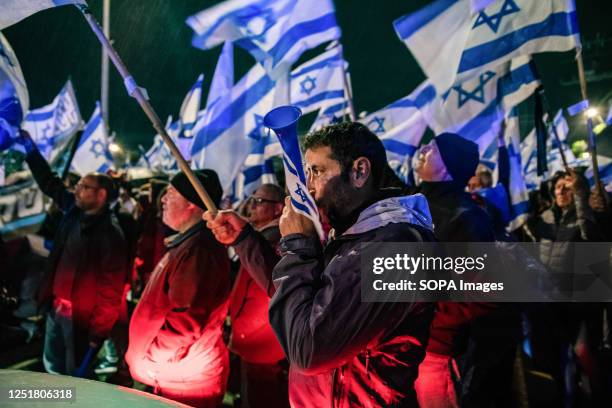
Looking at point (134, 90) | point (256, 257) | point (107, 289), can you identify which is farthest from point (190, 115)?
point (256, 257)

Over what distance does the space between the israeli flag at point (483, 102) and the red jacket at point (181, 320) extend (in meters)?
3.46

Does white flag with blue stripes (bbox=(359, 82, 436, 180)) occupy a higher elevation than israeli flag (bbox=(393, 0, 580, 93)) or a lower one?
lower

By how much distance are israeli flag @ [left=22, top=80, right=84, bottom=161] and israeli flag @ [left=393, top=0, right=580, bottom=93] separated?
4905mm

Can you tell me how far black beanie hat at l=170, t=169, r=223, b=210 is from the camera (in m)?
3.17

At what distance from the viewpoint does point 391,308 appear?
1430 mm

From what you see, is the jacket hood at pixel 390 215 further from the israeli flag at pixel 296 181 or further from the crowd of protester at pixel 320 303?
the israeli flag at pixel 296 181

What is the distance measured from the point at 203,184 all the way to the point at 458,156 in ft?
6.58

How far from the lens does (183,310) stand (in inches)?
110

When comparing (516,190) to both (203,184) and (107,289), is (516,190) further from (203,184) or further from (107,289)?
(107,289)

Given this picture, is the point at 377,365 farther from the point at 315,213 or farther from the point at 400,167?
the point at 400,167

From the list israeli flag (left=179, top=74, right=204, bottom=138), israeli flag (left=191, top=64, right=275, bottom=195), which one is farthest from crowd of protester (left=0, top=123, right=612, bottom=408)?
israeli flag (left=179, top=74, right=204, bottom=138)

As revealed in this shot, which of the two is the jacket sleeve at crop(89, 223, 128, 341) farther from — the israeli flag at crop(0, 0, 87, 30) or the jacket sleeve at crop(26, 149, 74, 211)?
the israeli flag at crop(0, 0, 87, 30)

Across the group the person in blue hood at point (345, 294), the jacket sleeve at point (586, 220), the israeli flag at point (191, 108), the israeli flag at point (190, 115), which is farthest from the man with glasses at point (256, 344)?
the israeli flag at point (191, 108)

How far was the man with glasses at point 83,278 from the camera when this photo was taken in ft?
13.3
